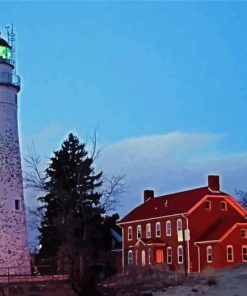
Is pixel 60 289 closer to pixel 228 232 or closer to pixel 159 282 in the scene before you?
pixel 159 282

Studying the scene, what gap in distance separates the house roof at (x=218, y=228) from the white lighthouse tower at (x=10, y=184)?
18133 millimetres

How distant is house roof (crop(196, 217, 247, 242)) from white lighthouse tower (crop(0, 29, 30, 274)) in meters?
18.1

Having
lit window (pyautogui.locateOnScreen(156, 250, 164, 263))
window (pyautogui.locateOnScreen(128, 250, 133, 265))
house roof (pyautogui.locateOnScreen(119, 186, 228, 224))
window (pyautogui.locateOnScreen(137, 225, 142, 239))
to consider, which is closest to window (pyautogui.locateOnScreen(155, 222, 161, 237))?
house roof (pyautogui.locateOnScreen(119, 186, 228, 224))

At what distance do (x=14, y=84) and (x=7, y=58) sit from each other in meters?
1.94

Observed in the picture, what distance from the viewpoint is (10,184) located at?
47.8 meters

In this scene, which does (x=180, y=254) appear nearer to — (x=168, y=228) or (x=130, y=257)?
(x=168, y=228)

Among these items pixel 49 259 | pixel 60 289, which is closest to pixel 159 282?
pixel 60 289

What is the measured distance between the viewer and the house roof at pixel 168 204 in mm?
62969

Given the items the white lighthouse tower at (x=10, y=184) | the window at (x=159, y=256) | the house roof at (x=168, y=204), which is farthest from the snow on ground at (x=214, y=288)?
the window at (x=159, y=256)

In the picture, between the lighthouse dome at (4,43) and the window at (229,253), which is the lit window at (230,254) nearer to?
the window at (229,253)

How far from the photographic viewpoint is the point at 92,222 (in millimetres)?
56156

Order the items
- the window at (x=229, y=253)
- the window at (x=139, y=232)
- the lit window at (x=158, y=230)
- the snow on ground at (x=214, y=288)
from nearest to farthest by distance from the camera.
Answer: the snow on ground at (x=214, y=288)
the window at (x=229, y=253)
the lit window at (x=158, y=230)
the window at (x=139, y=232)

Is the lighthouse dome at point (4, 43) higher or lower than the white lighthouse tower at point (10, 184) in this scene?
higher

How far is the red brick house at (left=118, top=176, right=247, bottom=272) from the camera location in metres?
58.9
